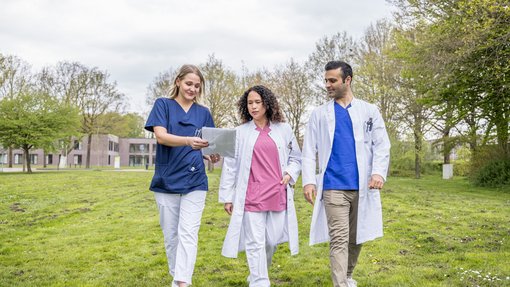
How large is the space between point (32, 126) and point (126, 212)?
29.6m

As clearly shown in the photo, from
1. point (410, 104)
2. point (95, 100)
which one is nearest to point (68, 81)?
point (95, 100)

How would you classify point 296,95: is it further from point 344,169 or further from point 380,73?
point 344,169

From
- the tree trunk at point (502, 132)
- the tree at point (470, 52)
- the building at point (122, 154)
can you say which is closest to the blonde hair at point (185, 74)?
the tree at point (470, 52)

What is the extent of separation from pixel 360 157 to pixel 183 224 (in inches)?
70.8

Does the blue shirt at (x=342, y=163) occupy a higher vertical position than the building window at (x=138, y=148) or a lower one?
lower

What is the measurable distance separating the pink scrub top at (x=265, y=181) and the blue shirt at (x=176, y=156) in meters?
0.48

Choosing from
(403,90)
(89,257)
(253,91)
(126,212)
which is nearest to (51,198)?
(126,212)

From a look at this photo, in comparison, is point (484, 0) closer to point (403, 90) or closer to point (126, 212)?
point (126, 212)

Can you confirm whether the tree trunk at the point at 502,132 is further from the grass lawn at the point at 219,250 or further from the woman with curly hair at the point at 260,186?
the woman with curly hair at the point at 260,186

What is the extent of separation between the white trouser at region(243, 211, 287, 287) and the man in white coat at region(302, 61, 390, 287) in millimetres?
361

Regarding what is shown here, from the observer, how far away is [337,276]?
4.25 m

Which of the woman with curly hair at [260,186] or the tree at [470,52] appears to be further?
the tree at [470,52]

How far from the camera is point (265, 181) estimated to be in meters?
4.67

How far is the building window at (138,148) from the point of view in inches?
3780
